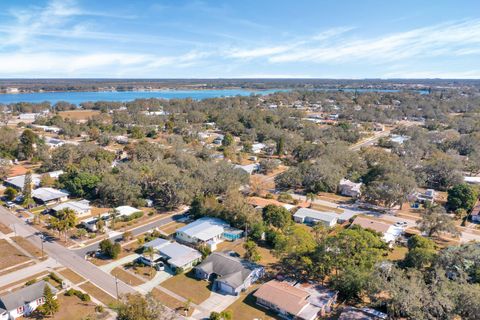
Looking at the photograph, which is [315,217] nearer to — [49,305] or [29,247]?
[49,305]

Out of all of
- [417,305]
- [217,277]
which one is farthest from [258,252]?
[417,305]

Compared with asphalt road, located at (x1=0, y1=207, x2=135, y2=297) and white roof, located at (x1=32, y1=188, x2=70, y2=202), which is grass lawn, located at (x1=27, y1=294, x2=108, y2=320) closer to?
asphalt road, located at (x1=0, y1=207, x2=135, y2=297)

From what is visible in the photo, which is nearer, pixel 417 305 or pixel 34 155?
pixel 417 305

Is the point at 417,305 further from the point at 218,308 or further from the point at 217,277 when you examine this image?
the point at 217,277

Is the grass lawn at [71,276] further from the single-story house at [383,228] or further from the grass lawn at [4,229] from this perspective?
the single-story house at [383,228]

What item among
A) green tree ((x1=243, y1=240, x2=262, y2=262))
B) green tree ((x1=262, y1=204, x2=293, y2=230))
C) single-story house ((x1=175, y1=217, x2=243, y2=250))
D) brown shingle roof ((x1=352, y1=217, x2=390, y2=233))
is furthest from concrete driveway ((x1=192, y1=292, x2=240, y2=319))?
brown shingle roof ((x1=352, y1=217, x2=390, y2=233))

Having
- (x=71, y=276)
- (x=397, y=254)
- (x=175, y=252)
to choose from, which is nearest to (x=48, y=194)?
(x=71, y=276)

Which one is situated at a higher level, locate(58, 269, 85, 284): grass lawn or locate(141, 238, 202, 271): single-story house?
locate(141, 238, 202, 271): single-story house
